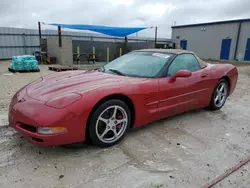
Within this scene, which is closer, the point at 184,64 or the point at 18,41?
the point at 184,64

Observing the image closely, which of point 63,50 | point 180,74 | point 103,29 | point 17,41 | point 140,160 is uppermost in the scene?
point 103,29

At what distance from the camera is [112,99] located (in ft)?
7.75

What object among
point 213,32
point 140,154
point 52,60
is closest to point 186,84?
point 140,154

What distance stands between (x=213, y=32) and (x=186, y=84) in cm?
2065

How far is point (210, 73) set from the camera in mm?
3625

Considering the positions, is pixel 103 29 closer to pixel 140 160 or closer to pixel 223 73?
pixel 223 73

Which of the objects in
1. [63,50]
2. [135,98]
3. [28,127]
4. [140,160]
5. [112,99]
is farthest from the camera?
[63,50]

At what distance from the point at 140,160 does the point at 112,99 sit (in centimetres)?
77

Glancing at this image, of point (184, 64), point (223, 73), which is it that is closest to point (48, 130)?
point (184, 64)

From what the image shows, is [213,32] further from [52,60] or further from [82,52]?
[52,60]

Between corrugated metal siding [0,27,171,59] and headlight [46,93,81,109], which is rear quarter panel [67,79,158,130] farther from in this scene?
corrugated metal siding [0,27,171,59]

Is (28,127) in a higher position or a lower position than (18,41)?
lower

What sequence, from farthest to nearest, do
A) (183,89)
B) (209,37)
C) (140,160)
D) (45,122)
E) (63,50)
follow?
(209,37) → (63,50) → (183,89) → (140,160) → (45,122)

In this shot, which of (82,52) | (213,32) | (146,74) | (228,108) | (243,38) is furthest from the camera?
(213,32)
